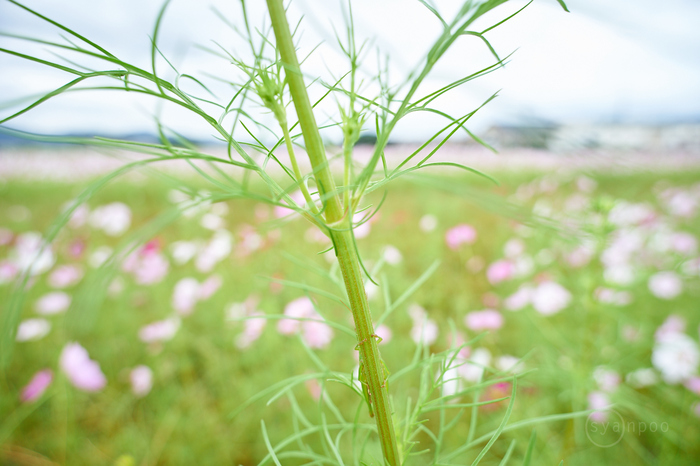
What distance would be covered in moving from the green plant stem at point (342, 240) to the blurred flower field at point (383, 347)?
0.20 m

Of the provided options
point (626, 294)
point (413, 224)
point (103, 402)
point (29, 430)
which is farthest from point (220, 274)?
point (626, 294)

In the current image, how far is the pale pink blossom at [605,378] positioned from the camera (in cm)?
65

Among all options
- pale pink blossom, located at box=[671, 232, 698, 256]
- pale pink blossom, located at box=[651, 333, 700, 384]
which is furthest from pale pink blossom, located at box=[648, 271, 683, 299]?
pale pink blossom, located at box=[651, 333, 700, 384]

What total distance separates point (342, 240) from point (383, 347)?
879mm

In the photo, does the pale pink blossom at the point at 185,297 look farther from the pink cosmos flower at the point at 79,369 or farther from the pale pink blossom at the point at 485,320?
the pale pink blossom at the point at 485,320

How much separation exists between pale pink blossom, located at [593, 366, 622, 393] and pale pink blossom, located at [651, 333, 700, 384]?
4.1 inches

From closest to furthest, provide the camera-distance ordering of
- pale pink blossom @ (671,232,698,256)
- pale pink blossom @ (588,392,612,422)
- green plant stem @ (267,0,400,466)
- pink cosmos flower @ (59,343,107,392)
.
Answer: green plant stem @ (267,0,400,466) → pale pink blossom @ (588,392,612,422) → pink cosmos flower @ (59,343,107,392) → pale pink blossom @ (671,232,698,256)

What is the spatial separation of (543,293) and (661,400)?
1.08ft

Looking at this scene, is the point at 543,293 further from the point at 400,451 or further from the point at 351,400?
the point at 400,451

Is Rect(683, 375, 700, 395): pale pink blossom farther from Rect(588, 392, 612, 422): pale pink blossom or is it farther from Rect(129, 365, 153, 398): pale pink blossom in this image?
Rect(129, 365, 153, 398): pale pink blossom

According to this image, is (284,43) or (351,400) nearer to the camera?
(284,43)

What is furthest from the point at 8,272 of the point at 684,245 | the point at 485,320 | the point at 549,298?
the point at 684,245

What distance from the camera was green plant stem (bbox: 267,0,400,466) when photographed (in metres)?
0.18

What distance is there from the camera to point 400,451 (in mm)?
249
